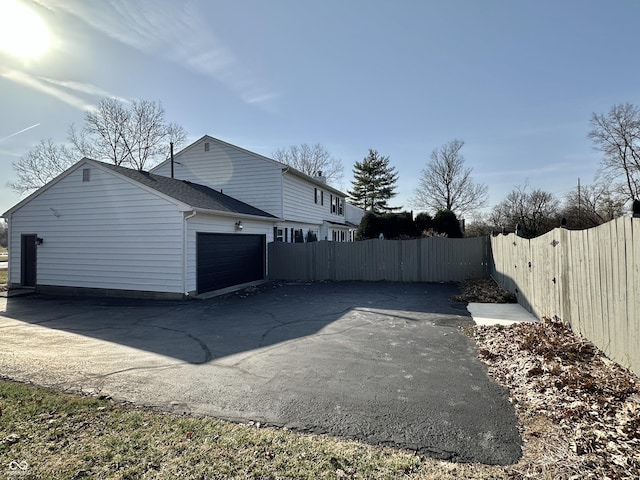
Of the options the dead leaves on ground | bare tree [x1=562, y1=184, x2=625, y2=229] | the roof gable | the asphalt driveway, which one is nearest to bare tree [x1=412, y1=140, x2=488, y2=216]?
bare tree [x1=562, y1=184, x2=625, y2=229]

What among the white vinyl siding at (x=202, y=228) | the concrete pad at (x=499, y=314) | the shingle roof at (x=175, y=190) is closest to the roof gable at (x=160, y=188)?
the shingle roof at (x=175, y=190)

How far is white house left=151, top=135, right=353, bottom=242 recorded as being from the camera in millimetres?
17344

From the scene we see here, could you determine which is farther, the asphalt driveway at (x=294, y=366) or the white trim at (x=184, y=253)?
the white trim at (x=184, y=253)

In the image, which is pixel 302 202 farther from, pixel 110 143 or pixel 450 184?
pixel 450 184

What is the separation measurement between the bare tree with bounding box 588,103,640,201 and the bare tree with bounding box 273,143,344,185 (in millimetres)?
25931

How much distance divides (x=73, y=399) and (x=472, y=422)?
4.11 metres

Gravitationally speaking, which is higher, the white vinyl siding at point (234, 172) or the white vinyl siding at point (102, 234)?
the white vinyl siding at point (234, 172)

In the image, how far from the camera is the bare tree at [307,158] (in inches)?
1683

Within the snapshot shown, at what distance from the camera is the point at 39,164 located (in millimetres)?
27656

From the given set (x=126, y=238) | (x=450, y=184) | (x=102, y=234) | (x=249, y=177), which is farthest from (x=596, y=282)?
(x=450, y=184)

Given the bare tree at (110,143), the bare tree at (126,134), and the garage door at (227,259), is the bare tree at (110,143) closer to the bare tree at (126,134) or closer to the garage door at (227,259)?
the bare tree at (126,134)

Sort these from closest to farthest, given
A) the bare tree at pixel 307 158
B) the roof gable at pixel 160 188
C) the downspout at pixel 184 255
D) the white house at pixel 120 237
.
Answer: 1. the downspout at pixel 184 255
2. the white house at pixel 120 237
3. the roof gable at pixel 160 188
4. the bare tree at pixel 307 158

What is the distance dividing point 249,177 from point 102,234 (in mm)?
7463

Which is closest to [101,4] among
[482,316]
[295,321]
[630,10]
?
[295,321]
